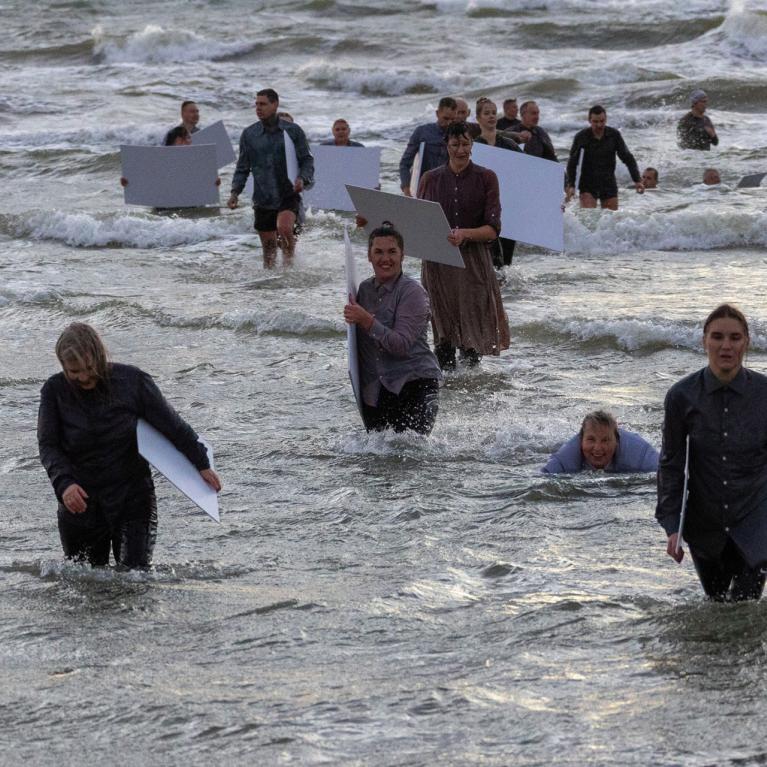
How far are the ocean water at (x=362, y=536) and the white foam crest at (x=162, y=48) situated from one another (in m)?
15.7

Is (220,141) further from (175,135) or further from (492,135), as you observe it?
(492,135)

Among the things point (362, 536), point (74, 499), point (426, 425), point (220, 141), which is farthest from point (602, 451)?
point (220, 141)

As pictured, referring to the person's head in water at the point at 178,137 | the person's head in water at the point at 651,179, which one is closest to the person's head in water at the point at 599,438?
the person's head in water at the point at 178,137

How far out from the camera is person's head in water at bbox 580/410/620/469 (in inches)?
291

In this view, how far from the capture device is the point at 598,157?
52.7 feet

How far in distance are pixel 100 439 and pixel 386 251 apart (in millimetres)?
2399

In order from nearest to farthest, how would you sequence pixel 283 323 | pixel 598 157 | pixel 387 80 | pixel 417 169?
1. pixel 417 169
2. pixel 283 323
3. pixel 598 157
4. pixel 387 80

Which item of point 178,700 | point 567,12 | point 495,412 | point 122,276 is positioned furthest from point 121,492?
point 567,12

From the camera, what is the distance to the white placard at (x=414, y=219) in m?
8.30

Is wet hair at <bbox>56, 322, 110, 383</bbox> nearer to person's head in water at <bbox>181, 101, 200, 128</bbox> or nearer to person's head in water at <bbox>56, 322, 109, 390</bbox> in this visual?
person's head in water at <bbox>56, 322, 109, 390</bbox>

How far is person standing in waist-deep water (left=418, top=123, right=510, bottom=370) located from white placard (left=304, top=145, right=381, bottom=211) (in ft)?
23.5

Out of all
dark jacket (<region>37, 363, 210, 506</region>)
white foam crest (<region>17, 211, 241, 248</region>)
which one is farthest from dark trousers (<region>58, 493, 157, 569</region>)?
white foam crest (<region>17, 211, 241, 248</region>)

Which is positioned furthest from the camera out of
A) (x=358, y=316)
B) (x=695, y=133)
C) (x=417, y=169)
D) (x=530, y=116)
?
(x=695, y=133)

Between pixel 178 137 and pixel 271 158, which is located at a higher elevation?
pixel 178 137
